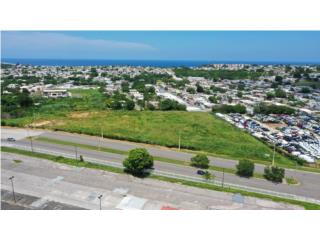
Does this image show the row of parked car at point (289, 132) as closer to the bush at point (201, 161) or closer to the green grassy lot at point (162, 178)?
the green grassy lot at point (162, 178)

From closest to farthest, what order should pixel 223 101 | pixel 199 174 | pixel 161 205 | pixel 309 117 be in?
pixel 161 205 → pixel 199 174 → pixel 309 117 → pixel 223 101

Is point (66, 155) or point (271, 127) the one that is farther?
point (271, 127)

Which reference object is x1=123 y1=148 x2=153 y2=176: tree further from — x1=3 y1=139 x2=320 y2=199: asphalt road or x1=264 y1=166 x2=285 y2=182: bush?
x1=264 y1=166 x2=285 y2=182: bush

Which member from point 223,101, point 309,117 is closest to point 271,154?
point 309,117

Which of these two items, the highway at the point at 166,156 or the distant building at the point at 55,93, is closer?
the highway at the point at 166,156

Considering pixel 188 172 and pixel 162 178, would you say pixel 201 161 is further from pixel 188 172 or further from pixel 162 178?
pixel 162 178

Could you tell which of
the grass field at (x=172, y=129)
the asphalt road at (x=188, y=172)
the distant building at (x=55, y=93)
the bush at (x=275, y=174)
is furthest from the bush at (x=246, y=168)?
the distant building at (x=55, y=93)

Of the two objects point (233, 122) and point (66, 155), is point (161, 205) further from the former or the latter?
point (233, 122)
